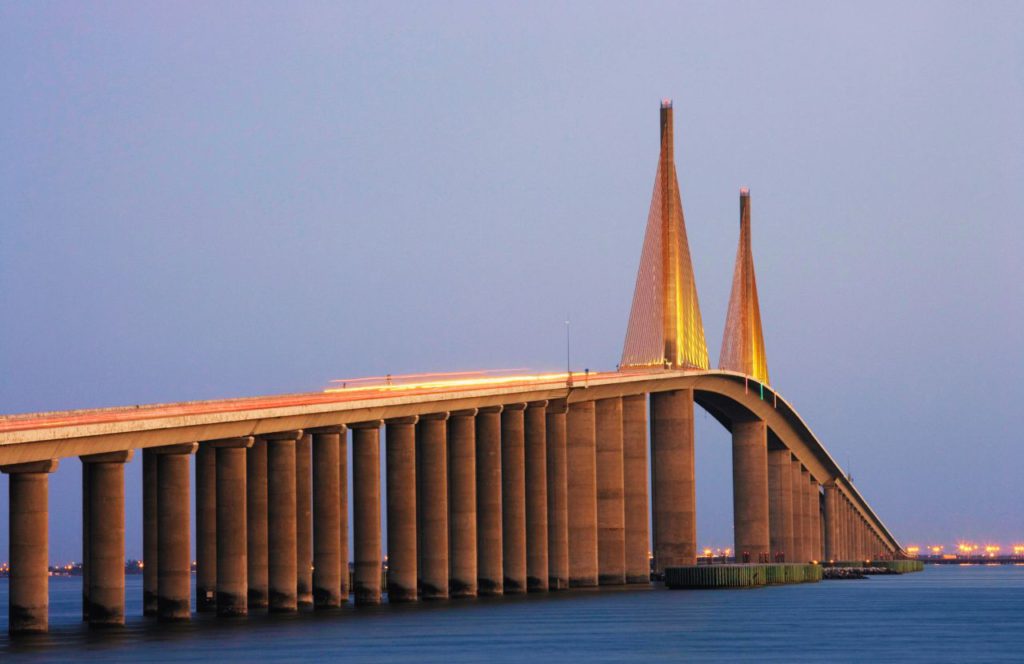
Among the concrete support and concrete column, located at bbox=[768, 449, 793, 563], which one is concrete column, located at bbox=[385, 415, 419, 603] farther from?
concrete column, located at bbox=[768, 449, 793, 563]

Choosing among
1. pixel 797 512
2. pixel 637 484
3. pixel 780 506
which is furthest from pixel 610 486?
pixel 797 512

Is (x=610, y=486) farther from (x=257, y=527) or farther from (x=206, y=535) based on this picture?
(x=206, y=535)

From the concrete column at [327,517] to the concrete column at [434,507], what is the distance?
578 centimetres

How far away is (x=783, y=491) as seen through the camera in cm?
15812

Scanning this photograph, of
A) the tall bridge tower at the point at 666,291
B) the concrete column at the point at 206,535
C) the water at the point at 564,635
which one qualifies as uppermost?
the tall bridge tower at the point at 666,291

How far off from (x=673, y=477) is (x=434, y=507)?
3579 centimetres

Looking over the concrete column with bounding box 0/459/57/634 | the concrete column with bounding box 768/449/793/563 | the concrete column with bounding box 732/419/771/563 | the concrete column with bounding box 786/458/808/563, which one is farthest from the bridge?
the concrete column with bounding box 786/458/808/563

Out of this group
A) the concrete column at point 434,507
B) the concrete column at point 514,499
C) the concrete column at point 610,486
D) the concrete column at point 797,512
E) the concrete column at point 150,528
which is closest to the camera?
the concrete column at point 150,528

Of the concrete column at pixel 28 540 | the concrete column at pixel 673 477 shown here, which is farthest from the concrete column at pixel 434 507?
the concrete column at pixel 673 477

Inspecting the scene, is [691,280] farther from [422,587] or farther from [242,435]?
[242,435]

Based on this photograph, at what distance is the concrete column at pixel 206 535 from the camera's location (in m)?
75.2

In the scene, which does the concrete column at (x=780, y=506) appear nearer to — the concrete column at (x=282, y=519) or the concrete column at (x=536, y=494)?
the concrete column at (x=536, y=494)

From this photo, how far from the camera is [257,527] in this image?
74688 millimetres

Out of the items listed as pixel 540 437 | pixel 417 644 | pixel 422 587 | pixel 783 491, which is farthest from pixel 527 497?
pixel 783 491
